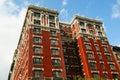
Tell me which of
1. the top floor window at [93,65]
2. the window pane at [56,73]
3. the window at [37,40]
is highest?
the window at [37,40]

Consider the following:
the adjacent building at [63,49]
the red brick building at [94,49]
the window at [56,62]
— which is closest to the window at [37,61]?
the adjacent building at [63,49]

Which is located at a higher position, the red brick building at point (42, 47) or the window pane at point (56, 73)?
the red brick building at point (42, 47)

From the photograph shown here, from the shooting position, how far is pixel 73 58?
60.2 meters

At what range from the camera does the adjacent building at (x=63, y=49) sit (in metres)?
49.2

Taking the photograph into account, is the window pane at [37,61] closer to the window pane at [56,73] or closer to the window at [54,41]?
the window pane at [56,73]

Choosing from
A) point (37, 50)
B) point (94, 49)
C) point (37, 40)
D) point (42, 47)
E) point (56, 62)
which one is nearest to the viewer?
point (56, 62)

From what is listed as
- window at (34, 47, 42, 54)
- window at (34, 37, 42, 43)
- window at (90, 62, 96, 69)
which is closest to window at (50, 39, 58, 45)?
window at (34, 37, 42, 43)

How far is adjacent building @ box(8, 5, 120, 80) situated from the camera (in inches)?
1937

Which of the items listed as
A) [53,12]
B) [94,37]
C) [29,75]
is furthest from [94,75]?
[53,12]

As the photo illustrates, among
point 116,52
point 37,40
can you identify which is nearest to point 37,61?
point 37,40

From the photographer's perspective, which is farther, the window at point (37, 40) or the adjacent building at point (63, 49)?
the window at point (37, 40)

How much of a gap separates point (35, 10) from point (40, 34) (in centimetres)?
918

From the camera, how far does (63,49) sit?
6059 centimetres

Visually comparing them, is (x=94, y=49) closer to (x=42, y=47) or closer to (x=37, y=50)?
(x=42, y=47)
